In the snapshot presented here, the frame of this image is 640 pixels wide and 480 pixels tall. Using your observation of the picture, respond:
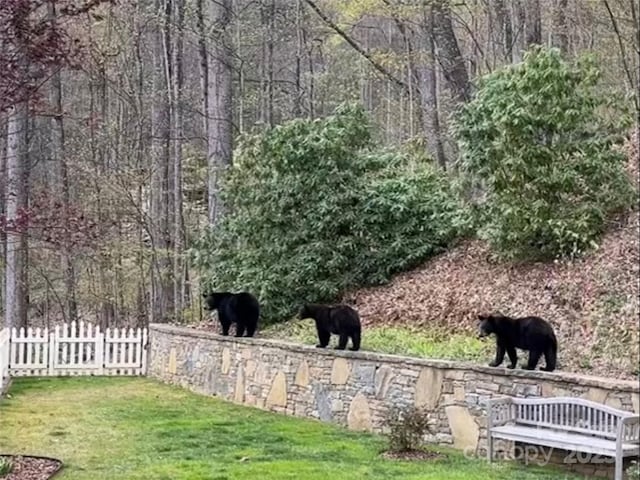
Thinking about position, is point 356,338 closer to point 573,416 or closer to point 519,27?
point 573,416

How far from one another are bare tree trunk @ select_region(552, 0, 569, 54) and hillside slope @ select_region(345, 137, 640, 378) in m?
5.85

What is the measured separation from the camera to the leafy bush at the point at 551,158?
10.9 m

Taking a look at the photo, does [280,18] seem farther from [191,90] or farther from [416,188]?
[416,188]

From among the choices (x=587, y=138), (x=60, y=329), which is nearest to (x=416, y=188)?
(x=587, y=138)

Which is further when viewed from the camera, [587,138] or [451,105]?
[451,105]

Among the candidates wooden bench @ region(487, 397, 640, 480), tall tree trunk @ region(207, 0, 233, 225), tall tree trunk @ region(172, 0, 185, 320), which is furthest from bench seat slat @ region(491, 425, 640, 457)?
tall tree trunk @ region(172, 0, 185, 320)

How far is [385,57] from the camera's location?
19375mm

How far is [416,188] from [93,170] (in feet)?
37.7

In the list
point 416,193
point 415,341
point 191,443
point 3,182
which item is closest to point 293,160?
point 416,193

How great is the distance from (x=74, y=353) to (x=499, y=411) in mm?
10494

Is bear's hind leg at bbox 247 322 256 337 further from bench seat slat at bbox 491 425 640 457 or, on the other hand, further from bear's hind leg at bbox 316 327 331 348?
bench seat slat at bbox 491 425 640 457

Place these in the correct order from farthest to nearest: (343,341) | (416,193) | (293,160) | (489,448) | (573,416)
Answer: (416,193), (293,160), (343,341), (489,448), (573,416)

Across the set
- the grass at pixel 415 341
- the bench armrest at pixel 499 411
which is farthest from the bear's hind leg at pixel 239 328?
the bench armrest at pixel 499 411

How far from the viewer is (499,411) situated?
320 inches
